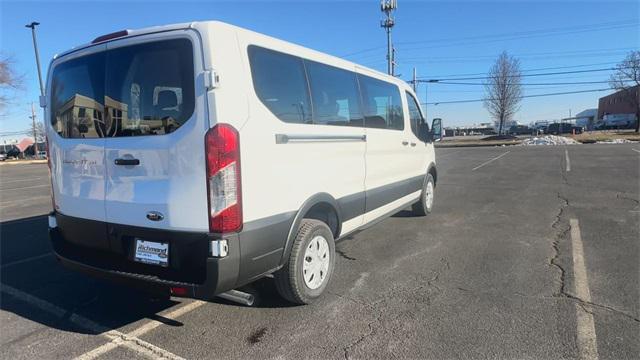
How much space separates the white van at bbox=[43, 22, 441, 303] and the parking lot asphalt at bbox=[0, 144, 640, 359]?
47 cm

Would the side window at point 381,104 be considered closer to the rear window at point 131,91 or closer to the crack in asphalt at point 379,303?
the crack in asphalt at point 379,303

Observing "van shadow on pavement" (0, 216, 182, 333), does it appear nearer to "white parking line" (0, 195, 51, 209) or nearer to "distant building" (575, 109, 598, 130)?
"white parking line" (0, 195, 51, 209)

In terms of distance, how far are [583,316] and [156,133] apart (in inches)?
143

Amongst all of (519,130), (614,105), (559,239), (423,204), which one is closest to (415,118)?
(423,204)

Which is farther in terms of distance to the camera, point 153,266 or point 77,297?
point 77,297

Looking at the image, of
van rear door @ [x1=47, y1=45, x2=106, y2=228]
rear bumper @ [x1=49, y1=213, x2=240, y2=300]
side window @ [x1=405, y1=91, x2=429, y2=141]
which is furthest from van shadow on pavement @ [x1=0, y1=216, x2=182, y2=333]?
side window @ [x1=405, y1=91, x2=429, y2=141]

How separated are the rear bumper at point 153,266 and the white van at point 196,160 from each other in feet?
0.03

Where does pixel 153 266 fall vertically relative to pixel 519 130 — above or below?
below

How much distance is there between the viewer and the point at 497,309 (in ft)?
12.1

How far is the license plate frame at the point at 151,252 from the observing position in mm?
3148

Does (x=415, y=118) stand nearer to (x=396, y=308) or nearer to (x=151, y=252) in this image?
(x=396, y=308)

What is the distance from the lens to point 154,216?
3.17 meters

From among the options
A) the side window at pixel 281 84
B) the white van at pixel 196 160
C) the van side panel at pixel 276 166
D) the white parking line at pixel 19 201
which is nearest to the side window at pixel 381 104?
the white van at pixel 196 160

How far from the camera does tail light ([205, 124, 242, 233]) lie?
2.94 meters
